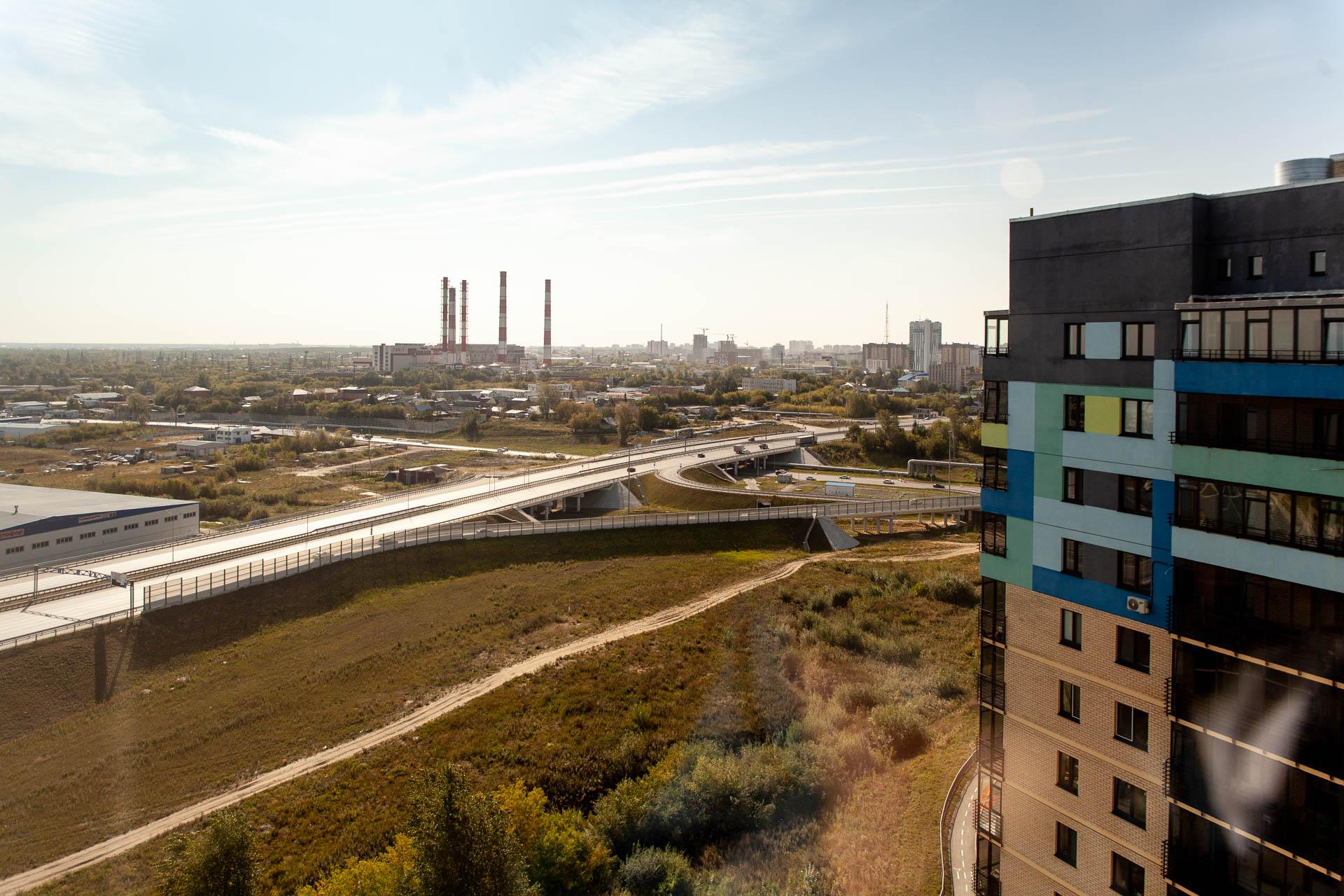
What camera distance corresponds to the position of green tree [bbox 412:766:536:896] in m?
10.4

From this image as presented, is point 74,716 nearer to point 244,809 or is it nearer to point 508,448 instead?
point 244,809

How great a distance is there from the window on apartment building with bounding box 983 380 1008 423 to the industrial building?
35.1 metres

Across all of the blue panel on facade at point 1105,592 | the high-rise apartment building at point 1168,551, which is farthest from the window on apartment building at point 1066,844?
the blue panel on facade at point 1105,592

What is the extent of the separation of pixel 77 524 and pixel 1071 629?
126 ft

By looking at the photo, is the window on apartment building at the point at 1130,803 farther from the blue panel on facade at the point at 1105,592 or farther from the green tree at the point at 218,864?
the green tree at the point at 218,864

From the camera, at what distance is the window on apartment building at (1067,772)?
900cm

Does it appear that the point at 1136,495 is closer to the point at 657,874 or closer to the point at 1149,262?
the point at 1149,262

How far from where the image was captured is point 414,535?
33531 mm

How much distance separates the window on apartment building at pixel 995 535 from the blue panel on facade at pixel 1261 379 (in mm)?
2746

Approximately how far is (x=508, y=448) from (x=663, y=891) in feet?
209

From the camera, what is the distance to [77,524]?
3341cm

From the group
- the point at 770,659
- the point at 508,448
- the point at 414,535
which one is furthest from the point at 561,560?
the point at 508,448

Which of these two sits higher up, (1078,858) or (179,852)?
(1078,858)

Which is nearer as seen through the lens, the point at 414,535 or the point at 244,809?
the point at 244,809
